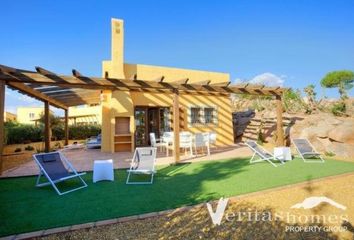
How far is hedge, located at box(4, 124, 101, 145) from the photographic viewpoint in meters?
15.7

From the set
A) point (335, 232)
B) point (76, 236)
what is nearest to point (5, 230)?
point (76, 236)

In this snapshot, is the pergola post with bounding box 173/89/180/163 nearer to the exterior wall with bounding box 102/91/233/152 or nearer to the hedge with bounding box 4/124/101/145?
the exterior wall with bounding box 102/91/233/152

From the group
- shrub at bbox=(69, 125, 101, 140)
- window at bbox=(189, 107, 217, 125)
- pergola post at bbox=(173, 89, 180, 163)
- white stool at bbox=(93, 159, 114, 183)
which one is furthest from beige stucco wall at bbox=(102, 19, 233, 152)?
shrub at bbox=(69, 125, 101, 140)

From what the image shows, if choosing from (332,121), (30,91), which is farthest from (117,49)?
(332,121)

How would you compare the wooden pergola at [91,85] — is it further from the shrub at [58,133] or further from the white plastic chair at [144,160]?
the shrub at [58,133]

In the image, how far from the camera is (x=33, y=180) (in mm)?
6711

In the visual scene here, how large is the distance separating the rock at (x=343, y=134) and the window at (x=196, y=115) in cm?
723

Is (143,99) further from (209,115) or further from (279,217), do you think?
(279,217)

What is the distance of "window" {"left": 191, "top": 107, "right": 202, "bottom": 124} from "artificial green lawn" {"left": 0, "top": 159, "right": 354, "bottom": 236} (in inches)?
301

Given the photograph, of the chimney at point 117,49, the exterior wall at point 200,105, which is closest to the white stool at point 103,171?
the chimney at point 117,49

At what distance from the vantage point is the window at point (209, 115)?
16.2 m

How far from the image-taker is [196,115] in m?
15.9

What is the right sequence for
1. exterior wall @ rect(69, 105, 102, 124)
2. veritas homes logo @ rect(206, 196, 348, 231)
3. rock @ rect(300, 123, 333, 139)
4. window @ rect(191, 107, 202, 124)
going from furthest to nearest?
exterior wall @ rect(69, 105, 102, 124), window @ rect(191, 107, 202, 124), rock @ rect(300, 123, 333, 139), veritas homes logo @ rect(206, 196, 348, 231)

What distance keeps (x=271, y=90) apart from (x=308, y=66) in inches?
607
